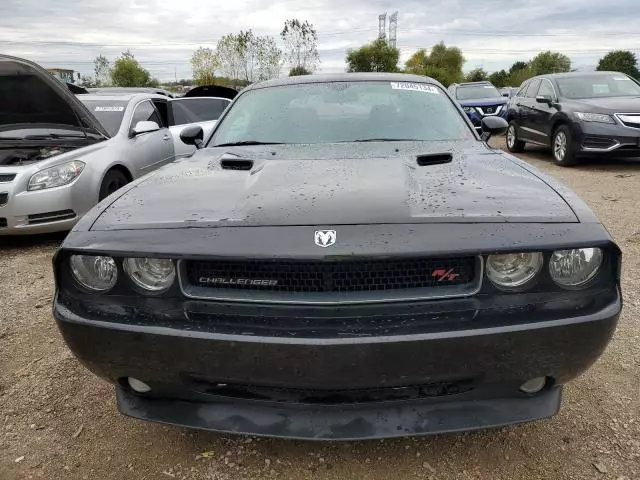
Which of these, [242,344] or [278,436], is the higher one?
[242,344]

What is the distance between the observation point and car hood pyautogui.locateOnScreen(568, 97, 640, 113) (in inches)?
323

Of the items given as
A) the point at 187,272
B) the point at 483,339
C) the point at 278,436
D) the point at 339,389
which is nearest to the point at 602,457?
the point at 483,339

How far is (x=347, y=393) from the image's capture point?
1.73m

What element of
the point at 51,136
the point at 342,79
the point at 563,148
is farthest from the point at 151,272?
the point at 563,148

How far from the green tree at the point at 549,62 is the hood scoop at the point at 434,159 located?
67441mm

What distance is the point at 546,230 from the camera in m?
1.68

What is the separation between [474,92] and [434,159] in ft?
46.8

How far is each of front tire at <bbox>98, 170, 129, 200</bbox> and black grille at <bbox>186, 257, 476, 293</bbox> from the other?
398 cm

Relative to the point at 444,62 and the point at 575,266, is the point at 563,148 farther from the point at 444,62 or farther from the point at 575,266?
the point at 444,62

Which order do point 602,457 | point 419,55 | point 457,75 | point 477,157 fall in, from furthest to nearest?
point 419,55, point 457,75, point 477,157, point 602,457

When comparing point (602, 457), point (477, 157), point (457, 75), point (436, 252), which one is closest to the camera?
point (436, 252)

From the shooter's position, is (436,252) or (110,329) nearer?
(436,252)

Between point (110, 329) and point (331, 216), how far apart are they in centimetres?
82

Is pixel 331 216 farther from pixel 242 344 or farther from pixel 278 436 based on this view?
pixel 278 436
